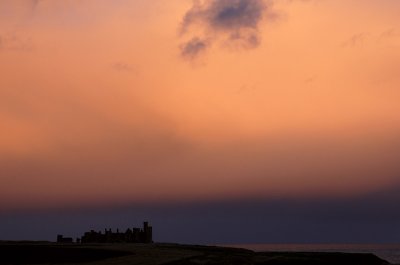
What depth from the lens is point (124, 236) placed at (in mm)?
91562

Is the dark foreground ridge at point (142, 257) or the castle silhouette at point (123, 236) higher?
the castle silhouette at point (123, 236)

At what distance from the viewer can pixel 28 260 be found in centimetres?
5266

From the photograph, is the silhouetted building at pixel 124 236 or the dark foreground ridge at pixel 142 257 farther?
the silhouetted building at pixel 124 236

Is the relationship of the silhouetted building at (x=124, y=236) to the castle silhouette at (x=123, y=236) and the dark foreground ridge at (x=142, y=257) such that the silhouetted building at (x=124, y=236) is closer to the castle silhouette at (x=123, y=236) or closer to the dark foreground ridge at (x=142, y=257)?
the castle silhouette at (x=123, y=236)

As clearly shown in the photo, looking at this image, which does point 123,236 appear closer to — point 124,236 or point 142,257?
point 124,236

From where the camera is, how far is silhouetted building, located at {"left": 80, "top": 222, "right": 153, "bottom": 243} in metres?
90.6

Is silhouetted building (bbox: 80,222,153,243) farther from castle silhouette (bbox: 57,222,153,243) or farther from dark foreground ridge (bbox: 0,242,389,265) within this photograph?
dark foreground ridge (bbox: 0,242,389,265)

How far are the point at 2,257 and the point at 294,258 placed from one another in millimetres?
24626

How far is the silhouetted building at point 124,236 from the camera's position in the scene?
90.6 metres

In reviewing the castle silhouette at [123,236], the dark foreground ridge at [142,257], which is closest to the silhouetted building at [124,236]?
the castle silhouette at [123,236]

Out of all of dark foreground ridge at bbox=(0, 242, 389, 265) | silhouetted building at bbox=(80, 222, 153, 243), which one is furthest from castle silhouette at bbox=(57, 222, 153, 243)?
dark foreground ridge at bbox=(0, 242, 389, 265)

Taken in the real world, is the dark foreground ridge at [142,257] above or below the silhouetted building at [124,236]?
below

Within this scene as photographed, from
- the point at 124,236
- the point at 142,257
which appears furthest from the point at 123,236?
the point at 142,257

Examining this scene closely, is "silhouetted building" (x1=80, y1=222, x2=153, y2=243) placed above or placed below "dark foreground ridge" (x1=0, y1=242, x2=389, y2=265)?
above
